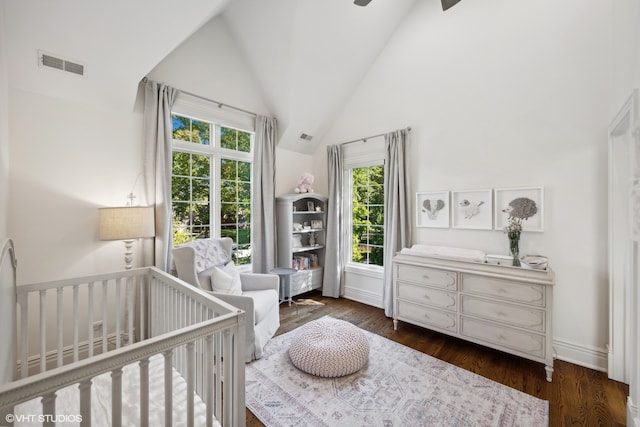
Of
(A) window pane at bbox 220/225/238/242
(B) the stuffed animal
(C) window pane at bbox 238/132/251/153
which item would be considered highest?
(C) window pane at bbox 238/132/251/153

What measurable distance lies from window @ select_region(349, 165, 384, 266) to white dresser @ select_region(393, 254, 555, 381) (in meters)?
0.84

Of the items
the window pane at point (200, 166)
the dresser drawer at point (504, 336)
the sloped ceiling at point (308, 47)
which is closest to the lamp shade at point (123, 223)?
the window pane at point (200, 166)

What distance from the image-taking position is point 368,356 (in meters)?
2.32

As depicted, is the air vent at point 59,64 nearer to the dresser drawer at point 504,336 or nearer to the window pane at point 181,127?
the window pane at point 181,127

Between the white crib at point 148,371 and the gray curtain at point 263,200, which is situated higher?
the gray curtain at point 263,200

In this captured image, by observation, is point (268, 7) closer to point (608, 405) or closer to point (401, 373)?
point (401, 373)

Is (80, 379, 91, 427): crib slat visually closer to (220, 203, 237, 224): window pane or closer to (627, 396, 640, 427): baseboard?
(627, 396, 640, 427): baseboard

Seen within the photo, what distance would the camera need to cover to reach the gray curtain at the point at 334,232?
12.8ft

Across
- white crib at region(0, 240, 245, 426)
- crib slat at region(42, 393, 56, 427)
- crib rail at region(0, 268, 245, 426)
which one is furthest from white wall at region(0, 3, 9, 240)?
crib slat at region(42, 393, 56, 427)

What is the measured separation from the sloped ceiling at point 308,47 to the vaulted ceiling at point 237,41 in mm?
11

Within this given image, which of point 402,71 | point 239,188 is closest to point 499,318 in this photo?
point 402,71

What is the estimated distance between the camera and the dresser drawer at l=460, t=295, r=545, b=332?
2094mm

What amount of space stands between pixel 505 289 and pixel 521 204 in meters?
0.84

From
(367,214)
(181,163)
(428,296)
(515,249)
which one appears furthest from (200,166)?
(515,249)
